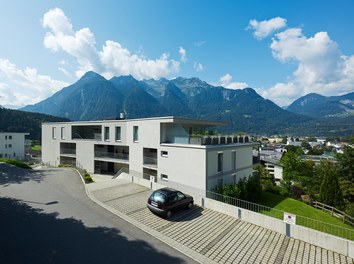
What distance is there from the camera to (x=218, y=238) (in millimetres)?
10945

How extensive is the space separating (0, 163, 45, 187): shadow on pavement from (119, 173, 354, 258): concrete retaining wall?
1603 cm

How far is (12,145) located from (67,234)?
5750 centimetres

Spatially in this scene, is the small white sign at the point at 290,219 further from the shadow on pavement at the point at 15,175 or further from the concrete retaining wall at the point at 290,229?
the shadow on pavement at the point at 15,175

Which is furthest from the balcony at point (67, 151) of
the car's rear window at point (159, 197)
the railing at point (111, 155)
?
the car's rear window at point (159, 197)

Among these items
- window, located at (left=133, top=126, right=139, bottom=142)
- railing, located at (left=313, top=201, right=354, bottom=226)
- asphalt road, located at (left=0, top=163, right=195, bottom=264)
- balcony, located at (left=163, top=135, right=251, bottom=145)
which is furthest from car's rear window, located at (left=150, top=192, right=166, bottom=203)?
railing, located at (left=313, top=201, right=354, bottom=226)

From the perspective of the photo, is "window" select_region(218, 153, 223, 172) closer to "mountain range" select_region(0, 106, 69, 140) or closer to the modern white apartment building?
the modern white apartment building

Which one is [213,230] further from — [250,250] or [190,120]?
[190,120]

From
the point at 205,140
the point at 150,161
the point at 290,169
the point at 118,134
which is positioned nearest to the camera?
the point at 205,140

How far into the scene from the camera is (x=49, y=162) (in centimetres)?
3628

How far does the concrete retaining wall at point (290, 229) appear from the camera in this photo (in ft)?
31.3

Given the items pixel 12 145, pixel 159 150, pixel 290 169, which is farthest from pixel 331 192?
pixel 12 145

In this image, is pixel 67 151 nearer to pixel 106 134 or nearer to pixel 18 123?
pixel 106 134

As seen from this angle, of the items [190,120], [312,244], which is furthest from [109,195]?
[312,244]

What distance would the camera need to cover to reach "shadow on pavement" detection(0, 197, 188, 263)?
8586 mm
